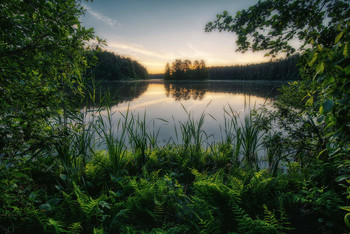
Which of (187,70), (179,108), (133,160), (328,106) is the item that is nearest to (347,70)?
(328,106)

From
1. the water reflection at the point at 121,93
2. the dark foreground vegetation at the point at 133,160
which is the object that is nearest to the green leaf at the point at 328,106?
Result: the dark foreground vegetation at the point at 133,160

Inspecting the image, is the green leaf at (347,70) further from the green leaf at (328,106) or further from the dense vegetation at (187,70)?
the dense vegetation at (187,70)

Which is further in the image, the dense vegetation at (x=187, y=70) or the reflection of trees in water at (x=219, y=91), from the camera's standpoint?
the dense vegetation at (x=187, y=70)

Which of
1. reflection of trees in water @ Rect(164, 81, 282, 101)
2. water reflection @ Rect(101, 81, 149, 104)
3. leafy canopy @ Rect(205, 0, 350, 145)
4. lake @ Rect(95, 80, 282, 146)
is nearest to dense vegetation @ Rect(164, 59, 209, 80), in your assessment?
reflection of trees in water @ Rect(164, 81, 282, 101)

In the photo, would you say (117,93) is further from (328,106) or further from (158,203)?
(328,106)

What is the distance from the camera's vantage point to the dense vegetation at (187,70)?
79.6 m

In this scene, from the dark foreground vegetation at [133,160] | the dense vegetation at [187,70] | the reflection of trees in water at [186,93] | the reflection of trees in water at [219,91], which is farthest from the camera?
the dense vegetation at [187,70]

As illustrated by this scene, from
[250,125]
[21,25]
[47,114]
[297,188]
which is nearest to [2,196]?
[47,114]

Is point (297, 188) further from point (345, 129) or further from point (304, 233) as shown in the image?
point (345, 129)

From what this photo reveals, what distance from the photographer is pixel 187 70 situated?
267 feet

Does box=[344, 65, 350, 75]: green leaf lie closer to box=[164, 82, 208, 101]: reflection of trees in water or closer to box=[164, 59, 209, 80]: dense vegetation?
box=[164, 82, 208, 101]: reflection of trees in water

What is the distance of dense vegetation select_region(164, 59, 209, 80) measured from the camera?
261 ft

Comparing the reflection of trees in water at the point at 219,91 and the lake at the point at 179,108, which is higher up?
the reflection of trees in water at the point at 219,91

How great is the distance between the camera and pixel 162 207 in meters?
1.96
